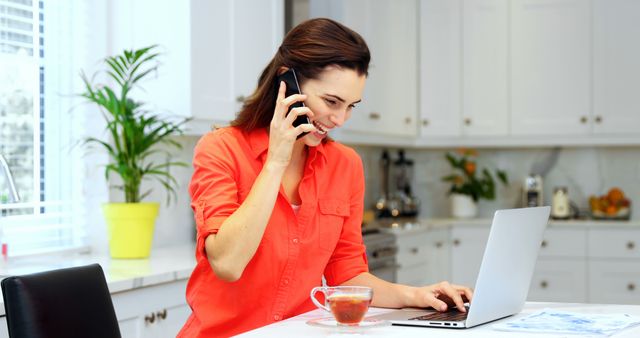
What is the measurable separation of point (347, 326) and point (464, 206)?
4.07 metres

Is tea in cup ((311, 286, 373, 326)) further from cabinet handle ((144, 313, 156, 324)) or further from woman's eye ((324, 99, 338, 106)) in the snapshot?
cabinet handle ((144, 313, 156, 324))

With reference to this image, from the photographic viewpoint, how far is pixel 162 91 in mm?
3518

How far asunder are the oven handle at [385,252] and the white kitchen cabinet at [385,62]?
602 millimetres

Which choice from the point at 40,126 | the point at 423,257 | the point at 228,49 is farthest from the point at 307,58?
the point at 423,257

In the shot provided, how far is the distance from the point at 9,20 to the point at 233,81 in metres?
0.94

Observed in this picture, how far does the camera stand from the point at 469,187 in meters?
5.65

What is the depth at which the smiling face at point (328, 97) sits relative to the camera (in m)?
→ 2.03

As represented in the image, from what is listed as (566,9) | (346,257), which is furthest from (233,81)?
(566,9)

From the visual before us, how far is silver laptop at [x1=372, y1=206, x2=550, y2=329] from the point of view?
68.5 inches

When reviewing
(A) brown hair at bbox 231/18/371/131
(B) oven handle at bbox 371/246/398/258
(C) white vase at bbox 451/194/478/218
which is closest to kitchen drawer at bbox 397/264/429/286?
(B) oven handle at bbox 371/246/398/258

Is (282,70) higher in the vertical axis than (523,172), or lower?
higher

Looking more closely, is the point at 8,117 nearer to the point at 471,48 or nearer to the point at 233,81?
the point at 233,81

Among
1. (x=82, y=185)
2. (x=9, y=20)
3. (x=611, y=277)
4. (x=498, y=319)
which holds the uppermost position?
(x=9, y=20)

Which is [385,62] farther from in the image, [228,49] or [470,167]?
[228,49]
